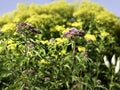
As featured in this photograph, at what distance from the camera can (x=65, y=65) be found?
6379 mm

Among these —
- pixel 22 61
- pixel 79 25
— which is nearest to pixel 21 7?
pixel 79 25

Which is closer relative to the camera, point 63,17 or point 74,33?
point 74,33

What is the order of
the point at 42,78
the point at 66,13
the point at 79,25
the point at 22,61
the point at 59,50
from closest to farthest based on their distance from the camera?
the point at 22,61 → the point at 42,78 → the point at 59,50 → the point at 79,25 → the point at 66,13

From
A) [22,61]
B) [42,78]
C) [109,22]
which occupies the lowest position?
[109,22]

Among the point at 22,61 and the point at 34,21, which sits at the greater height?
the point at 22,61

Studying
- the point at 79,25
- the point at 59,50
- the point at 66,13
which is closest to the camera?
the point at 59,50

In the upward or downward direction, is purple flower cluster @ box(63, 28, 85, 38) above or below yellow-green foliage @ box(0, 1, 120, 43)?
above

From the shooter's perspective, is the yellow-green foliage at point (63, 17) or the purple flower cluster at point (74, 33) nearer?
the purple flower cluster at point (74, 33)

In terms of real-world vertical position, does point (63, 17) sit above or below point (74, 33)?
below

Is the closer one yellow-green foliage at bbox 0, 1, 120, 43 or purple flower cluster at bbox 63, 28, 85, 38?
purple flower cluster at bbox 63, 28, 85, 38

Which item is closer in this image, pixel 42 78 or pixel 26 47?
pixel 26 47

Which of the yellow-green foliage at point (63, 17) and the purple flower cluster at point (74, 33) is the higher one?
the purple flower cluster at point (74, 33)

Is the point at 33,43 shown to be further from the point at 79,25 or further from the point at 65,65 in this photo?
the point at 79,25

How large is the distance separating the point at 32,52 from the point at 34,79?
36 cm
